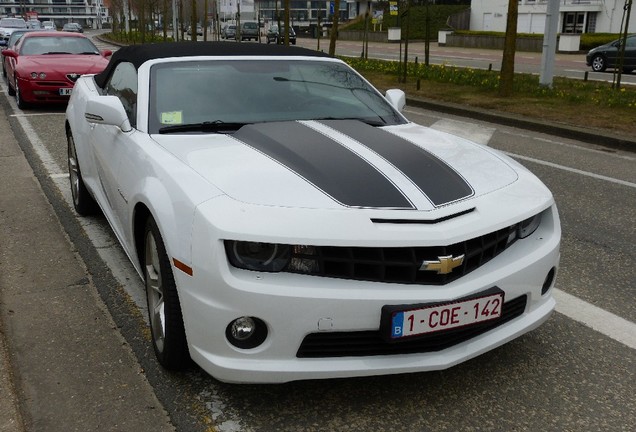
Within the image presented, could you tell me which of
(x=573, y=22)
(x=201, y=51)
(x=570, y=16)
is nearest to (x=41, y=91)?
(x=201, y=51)

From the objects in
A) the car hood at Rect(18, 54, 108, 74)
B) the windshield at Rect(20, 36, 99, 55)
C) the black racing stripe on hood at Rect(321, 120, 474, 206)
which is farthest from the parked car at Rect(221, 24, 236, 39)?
the black racing stripe on hood at Rect(321, 120, 474, 206)

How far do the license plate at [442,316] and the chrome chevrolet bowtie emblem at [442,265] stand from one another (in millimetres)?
129

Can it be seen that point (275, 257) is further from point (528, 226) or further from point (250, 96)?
point (250, 96)

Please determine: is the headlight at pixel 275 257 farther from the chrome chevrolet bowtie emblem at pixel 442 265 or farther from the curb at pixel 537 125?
the curb at pixel 537 125

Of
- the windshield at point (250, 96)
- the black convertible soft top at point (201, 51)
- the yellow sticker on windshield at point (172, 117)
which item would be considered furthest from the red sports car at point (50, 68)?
the yellow sticker on windshield at point (172, 117)

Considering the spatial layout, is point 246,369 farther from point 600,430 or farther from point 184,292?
point 600,430

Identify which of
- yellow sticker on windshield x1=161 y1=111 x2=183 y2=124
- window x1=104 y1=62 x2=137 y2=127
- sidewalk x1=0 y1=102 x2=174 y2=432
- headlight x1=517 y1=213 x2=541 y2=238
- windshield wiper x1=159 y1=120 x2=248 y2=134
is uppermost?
window x1=104 y1=62 x2=137 y2=127

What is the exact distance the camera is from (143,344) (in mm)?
3369

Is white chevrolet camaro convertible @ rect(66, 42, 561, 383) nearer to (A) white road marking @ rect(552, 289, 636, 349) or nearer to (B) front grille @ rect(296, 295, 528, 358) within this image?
(B) front grille @ rect(296, 295, 528, 358)

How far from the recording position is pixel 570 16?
5381 centimetres

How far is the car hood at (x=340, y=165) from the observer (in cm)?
272

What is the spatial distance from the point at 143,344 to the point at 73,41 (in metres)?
12.1

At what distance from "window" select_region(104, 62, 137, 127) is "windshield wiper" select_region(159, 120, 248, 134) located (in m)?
0.24

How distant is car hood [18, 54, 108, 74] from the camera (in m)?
12.5
